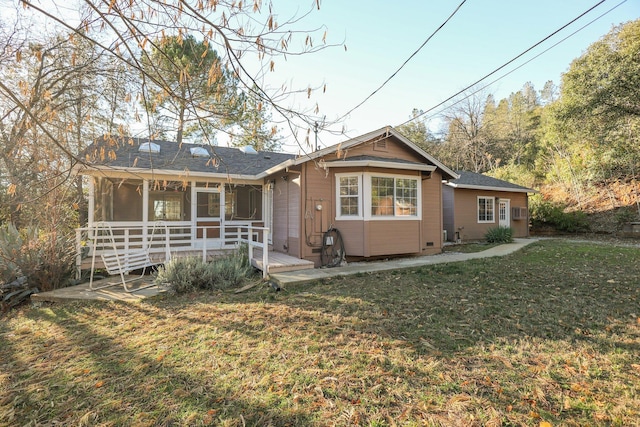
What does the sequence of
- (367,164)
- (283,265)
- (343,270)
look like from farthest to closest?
1. (367,164)
2. (343,270)
3. (283,265)

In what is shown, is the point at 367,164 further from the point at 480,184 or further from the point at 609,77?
the point at 609,77

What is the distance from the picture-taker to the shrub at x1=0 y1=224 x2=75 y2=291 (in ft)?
20.1

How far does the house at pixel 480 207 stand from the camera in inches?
544

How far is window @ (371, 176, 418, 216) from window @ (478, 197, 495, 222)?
7570mm

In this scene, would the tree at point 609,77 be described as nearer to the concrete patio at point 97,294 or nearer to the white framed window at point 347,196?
the white framed window at point 347,196

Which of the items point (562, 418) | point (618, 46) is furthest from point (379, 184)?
point (618, 46)

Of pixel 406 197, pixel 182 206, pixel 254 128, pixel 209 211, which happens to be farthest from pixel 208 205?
pixel 254 128

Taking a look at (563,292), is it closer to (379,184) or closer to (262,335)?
(379,184)

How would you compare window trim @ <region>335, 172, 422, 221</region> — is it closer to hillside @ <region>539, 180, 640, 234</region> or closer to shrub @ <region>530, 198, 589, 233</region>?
shrub @ <region>530, 198, 589, 233</region>

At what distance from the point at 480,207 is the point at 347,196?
9.49 metres

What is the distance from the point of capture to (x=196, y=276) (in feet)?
19.4

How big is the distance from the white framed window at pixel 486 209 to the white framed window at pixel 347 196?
30.3 feet

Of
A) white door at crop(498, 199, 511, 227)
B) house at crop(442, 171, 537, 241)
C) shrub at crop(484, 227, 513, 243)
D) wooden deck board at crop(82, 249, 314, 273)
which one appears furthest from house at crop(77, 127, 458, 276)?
white door at crop(498, 199, 511, 227)

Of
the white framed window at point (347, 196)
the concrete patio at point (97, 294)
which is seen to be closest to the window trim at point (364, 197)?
the white framed window at point (347, 196)
